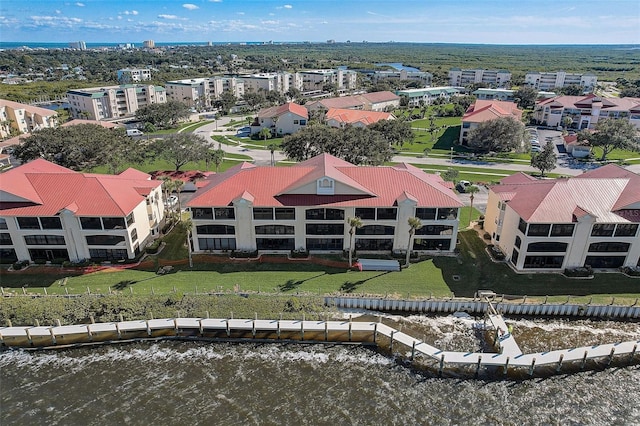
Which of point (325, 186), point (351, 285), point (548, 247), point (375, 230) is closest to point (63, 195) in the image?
point (325, 186)

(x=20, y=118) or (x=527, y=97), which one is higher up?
(x=527, y=97)

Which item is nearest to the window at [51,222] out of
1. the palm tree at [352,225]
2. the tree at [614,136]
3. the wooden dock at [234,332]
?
the wooden dock at [234,332]

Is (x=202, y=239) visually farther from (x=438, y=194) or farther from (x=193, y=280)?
(x=438, y=194)

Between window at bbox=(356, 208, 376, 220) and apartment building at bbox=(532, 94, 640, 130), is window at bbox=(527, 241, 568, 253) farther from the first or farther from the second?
apartment building at bbox=(532, 94, 640, 130)

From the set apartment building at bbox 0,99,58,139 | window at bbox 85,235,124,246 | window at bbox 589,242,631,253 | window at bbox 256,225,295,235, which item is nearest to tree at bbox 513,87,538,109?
window at bbox 589,242,631,253

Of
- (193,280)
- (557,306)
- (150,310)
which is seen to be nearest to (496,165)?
(557,306)

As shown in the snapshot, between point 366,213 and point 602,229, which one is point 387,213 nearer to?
point 366,213
